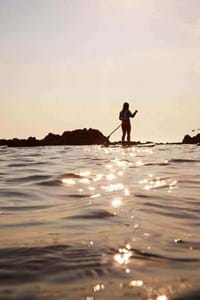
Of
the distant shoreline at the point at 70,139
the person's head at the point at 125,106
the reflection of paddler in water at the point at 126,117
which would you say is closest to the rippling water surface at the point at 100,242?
the reflection of paddler in water at the point at 126,117

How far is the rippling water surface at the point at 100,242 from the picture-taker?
2.40 m

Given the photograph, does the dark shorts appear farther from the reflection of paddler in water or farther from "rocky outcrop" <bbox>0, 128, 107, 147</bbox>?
"rocky outcrop" <bbox>0, 128, 107, 147</bbox>

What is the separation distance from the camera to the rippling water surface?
94.6 inches

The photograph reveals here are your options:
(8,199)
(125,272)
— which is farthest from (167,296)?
(8,199)

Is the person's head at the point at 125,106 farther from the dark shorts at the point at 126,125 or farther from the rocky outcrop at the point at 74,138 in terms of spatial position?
the rocky outcrop at the point at 74,138

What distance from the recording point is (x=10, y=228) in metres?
3.94

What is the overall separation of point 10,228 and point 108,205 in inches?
54.8

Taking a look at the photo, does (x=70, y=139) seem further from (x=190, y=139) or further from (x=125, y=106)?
(x=125, y=106)

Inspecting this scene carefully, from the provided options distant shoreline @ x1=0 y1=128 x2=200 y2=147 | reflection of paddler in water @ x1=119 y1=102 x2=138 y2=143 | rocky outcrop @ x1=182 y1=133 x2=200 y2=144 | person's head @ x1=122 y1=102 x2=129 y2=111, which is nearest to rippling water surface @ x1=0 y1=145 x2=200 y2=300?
reflection of paddler in water @ x1=119 y1=102 x2=138 y2=143

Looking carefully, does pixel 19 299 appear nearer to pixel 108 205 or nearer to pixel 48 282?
pixel 48 282

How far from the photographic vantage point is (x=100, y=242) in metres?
3.38

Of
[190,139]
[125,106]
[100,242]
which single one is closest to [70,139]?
[190,139]

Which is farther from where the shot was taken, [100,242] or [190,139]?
[190,139]

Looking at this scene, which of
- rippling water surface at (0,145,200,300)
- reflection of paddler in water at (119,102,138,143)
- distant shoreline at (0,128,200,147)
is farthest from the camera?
distant shoreline at (0,128,200,147)
